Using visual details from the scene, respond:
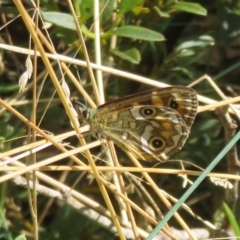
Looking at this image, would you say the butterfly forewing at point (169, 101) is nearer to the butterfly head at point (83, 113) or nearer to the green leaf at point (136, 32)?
the butterfly head at point (83, 113)

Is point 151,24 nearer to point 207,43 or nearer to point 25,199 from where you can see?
point 207,43

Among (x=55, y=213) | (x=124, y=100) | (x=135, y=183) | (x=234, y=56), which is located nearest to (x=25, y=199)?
(x=55, y=213)

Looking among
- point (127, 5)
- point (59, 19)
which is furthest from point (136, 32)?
point (59, 19)

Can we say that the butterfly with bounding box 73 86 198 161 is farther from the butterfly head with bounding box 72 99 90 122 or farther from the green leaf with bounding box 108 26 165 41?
the green leaf with bounding box 108 26 165 41

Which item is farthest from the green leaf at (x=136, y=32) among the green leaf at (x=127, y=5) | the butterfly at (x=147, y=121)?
the butterfly at (x=147, y=121)

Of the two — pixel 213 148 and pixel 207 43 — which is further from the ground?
pixel 207 43

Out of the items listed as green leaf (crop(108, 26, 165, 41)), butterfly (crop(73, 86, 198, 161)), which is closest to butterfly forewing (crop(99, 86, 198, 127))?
butterfly (crop(73, 86, 198, 161))

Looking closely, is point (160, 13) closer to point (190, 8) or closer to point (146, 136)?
point (190, 8)
